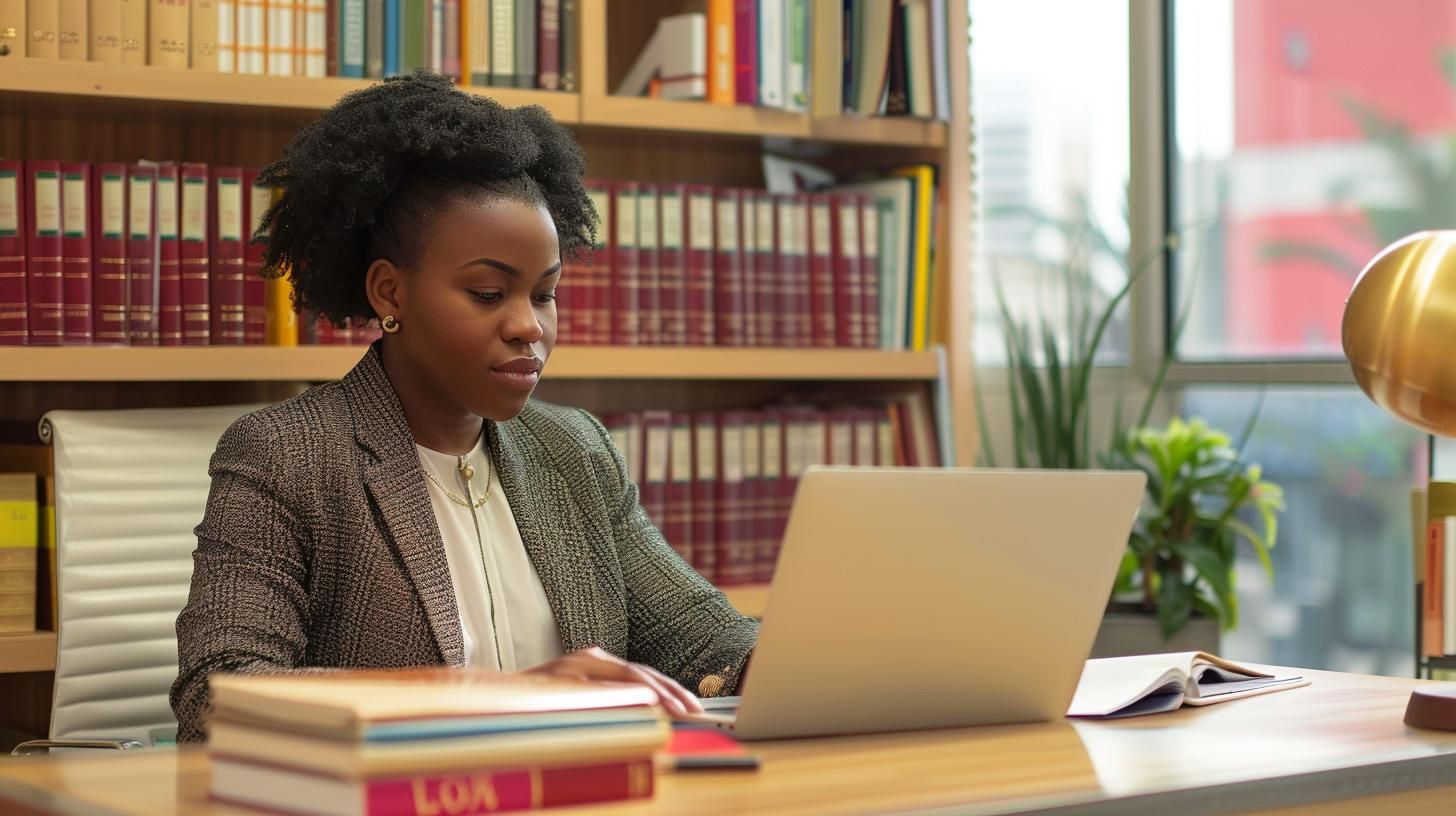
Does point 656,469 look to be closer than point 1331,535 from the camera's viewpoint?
Yes

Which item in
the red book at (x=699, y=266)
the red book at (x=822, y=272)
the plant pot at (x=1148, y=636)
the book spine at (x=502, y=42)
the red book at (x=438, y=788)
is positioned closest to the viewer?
the red book at (x=438, y=788)

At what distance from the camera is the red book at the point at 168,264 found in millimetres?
2594

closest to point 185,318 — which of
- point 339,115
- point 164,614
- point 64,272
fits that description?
point 64,272

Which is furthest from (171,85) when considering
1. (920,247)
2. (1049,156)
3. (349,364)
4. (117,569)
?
(1049,156)

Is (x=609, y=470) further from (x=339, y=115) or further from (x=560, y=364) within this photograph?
(x=560, y=364)

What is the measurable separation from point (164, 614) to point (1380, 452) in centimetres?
236

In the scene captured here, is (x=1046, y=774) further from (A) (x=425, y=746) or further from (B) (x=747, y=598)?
(B) (x=747, y=598)

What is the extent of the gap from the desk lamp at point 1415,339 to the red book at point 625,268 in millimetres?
1611

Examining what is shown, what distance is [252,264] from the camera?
2.65 meters

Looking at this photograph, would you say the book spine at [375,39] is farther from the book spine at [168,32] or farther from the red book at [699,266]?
the red book at [699,266]

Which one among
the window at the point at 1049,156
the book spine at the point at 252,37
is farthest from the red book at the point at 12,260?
the window at the point at 1049,156

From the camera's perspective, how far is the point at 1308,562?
143 inches

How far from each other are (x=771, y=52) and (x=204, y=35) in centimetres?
97

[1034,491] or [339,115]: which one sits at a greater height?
[339,115]
